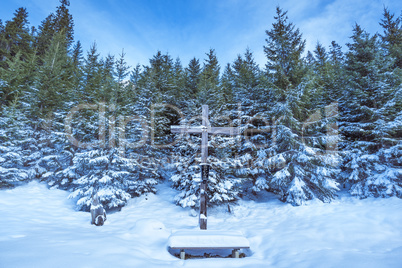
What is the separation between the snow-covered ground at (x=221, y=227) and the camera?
399cm

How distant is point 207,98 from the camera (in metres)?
12.2

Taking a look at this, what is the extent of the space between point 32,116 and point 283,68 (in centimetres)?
1930

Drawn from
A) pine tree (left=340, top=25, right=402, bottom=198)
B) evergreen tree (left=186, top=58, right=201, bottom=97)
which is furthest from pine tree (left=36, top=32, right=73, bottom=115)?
pine tree (left=340, top=25, right=402, bottom=198)

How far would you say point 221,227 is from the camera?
8508 millimetres

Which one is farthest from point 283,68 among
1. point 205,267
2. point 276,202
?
point 205,267

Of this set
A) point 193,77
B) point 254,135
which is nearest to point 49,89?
point 193,77

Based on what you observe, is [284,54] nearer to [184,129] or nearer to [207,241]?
[184,129]

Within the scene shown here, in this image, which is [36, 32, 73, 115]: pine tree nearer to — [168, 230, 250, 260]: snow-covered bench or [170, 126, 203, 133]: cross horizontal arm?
[170, 126, 203, 133]: cross horizontal arm

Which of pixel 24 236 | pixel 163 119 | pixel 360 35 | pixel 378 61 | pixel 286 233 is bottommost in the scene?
pixel 286 233

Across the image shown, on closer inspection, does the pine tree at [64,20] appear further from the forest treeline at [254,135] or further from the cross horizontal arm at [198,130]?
the cross horizontal arm at [198,130]

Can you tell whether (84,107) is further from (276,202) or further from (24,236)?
(276,202)

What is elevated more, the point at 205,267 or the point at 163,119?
the point at 163,119

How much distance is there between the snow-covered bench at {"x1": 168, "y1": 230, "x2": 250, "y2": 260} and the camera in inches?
201

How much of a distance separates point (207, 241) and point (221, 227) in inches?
138
